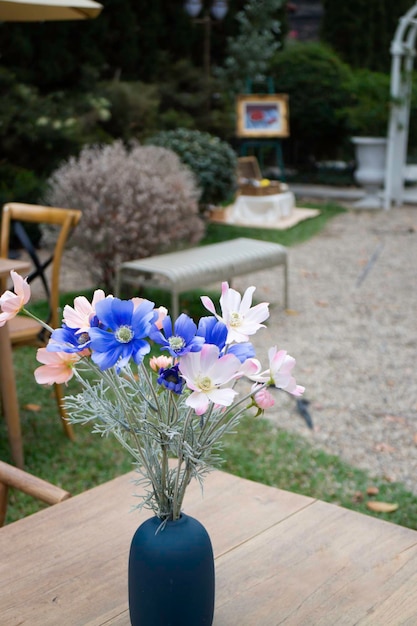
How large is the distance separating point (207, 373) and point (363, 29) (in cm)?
1760

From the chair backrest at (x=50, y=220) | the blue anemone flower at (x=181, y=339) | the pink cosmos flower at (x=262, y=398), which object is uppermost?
the blue anemone flower at (x=181, y=339)

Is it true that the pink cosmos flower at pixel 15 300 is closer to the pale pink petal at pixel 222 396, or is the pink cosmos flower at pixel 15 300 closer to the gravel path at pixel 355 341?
the pale pink petal at pixel 222 396

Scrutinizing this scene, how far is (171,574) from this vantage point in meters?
1.13

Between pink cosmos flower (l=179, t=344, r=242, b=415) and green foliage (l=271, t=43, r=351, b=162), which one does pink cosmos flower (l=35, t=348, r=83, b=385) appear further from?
green foliage (l=271, t=43, r=351, b=162)

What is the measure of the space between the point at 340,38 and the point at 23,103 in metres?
11.2

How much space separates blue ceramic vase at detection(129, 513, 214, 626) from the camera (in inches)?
44.5

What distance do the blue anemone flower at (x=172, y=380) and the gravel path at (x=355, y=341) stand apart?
2430mm

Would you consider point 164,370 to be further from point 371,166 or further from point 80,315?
point 371,166

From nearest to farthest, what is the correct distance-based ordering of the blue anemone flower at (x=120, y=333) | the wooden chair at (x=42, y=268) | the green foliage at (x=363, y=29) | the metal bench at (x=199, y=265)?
the blue anemone flower at (x=120, y=333), the wooden chair at (x=42, y=268), the metal bench at (x=199, y=265), the green foliage at (x=363, y=29)

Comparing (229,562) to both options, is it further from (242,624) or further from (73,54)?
(73,54)

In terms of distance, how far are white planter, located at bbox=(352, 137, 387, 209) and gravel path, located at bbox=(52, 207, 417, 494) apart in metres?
2.01

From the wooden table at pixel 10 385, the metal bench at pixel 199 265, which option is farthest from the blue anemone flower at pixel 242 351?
the metal bench at pixel 199 265

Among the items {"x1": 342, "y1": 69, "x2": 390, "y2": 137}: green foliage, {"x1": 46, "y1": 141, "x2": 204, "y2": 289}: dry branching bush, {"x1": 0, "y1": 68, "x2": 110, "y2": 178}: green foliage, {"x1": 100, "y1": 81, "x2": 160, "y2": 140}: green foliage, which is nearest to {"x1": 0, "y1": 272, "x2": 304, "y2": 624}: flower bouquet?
{"x1": 46, "y1": 141, "x2": 204, "y2": 289}: dry branching bush

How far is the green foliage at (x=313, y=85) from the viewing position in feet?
43.4
